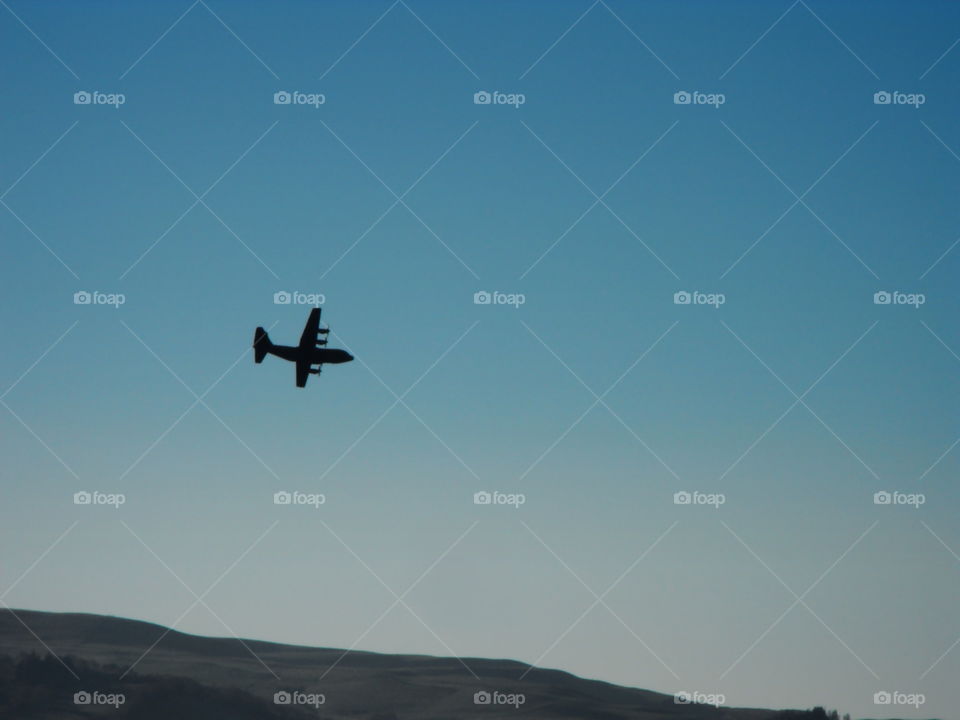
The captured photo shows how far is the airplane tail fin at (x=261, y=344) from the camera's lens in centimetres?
5816

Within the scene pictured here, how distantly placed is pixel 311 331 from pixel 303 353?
1801mm

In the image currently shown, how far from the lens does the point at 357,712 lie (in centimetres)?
9256

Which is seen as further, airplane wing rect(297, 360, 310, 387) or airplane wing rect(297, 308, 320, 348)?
airplane wing rect(297, 360, 310, 387)

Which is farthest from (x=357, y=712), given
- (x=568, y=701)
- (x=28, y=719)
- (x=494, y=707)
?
(x=28, y=719)

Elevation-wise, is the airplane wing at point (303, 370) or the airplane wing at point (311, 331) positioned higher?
the airplane wing at point (311, 331)

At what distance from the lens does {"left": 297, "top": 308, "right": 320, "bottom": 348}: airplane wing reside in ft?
181

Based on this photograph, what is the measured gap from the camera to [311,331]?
5650 cm

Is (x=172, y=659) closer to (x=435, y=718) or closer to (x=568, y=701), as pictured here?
(x=435, y=718)

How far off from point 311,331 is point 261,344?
3754 mm

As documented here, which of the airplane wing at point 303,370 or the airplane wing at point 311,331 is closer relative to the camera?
the airplane wing at point 311,331

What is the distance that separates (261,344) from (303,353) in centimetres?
264

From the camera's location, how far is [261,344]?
58.5 metres

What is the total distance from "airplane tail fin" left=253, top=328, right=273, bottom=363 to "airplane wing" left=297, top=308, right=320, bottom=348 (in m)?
2.23

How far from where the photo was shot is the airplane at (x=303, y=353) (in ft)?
188
